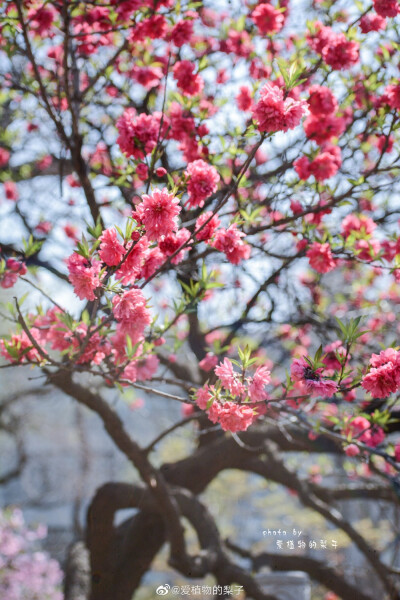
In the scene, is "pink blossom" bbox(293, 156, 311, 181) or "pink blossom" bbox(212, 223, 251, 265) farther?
"pink blossom" bbox(293, 156, 311, 181)

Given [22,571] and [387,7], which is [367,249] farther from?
[22,571]

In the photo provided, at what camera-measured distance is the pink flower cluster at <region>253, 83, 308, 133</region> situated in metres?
1.46

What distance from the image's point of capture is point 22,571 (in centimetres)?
604

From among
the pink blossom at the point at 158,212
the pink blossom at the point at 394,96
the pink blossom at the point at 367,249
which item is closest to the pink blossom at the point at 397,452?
the pink blossom at the point at 367,249

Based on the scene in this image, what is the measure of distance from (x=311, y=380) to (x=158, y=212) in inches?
24.7

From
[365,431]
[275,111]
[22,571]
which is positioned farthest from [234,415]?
[22,571]

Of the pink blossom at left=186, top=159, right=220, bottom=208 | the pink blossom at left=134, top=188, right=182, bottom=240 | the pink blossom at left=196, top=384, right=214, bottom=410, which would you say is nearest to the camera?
the pink blossom at left=134, top=188, right=182, bottom=240

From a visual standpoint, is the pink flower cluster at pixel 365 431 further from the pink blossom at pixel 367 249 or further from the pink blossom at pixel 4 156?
the pink blossom at pixel 4 156

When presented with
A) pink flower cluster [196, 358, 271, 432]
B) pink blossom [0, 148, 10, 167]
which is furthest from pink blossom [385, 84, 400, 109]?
pink blossom [0, 148, 10, 167]

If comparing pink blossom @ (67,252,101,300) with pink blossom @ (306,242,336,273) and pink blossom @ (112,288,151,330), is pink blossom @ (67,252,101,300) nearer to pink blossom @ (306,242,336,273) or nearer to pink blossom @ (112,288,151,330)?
pink blossom @ (112,288,151,330)

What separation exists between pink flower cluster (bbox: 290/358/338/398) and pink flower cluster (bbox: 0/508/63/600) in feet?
18.0

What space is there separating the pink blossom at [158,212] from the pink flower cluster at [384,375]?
2.26 ft

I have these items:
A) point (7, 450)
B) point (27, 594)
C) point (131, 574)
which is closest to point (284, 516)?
point (27, 594)

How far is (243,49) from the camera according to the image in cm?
313
